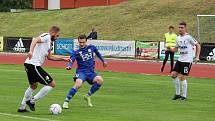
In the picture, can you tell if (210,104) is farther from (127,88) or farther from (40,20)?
(40,20)

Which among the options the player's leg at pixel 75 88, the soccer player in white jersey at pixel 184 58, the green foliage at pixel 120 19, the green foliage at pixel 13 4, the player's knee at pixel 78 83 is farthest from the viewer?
the green foliage at pixel 13 4

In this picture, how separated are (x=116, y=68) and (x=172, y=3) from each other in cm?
2616

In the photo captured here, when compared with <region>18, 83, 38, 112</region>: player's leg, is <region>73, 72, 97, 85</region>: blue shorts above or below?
above

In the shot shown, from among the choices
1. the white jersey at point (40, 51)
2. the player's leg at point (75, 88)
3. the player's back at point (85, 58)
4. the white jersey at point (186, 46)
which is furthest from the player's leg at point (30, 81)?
the white jersey at point (186, 46)

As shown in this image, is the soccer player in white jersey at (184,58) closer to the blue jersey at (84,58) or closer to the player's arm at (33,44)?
the blue jersey at (84,58)

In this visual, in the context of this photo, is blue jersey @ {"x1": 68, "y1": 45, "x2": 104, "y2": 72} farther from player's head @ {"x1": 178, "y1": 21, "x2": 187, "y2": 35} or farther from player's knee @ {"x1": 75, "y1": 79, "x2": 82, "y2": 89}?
player's head @ {"x1": 178, "y1": 21, "x2": 187, "y2": 35}

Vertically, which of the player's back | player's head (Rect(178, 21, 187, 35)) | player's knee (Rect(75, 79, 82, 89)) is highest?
player's head (Rect(178, 21, 187, 35))

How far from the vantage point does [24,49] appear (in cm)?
4822

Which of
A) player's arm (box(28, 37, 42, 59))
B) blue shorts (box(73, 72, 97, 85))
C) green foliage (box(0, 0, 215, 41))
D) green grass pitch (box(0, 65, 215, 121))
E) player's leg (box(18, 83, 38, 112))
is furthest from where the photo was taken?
green foliage (box(0, 0, 215, 41))

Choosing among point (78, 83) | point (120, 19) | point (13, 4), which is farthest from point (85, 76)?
point (13, 4)

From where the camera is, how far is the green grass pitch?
1429 centimetres

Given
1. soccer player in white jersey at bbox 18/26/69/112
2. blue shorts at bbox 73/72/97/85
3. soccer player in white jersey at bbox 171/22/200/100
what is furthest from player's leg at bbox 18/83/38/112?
soccer player in white jersey at bbox 171/22/200/100

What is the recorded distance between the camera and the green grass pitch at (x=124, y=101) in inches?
563

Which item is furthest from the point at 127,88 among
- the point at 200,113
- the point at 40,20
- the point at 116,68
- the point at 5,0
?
the point at 5,0
